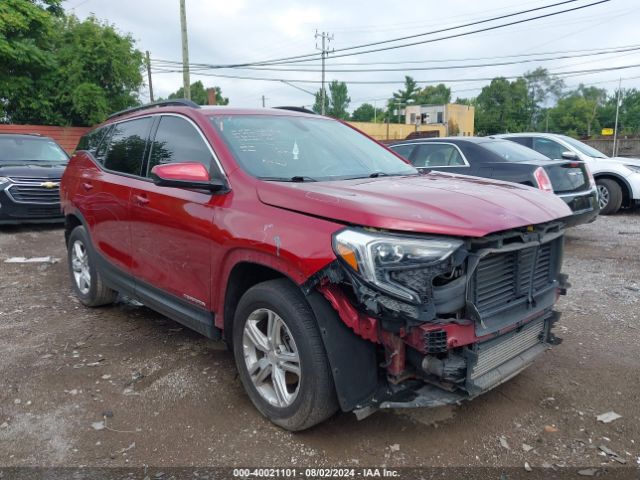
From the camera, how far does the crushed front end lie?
7.84ft

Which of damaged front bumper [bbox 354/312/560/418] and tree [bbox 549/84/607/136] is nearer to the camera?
damaged front bumper [bbox 354/312/560/418]

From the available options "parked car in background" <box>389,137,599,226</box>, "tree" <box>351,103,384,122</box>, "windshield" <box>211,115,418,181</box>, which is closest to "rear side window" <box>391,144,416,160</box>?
"parked car in background" <box>389,137,599,226</box>

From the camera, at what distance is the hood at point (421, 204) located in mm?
2432

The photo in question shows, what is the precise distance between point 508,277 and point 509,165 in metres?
4.95

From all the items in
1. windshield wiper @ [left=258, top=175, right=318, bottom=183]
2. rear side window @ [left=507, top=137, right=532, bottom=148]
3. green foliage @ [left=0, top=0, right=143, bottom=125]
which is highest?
green foliage @ [left=0, top=0, right=143, bottom=125]

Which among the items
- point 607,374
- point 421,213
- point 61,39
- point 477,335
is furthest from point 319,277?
point 61,39

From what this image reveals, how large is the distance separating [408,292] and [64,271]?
18.8ft

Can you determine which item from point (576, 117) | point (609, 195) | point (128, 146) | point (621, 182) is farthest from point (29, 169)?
point (576, 117)

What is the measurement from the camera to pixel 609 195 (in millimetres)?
10375

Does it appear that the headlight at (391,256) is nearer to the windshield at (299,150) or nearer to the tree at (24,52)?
the windshield at (299,150)

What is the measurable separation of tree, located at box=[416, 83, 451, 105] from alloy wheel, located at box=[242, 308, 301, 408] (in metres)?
97.2

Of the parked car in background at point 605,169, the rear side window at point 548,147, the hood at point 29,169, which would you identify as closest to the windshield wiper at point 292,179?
the hood at point 29,169

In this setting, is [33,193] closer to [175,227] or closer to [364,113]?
[175,227]

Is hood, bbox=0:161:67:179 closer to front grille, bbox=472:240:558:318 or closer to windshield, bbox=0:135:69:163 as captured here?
windshield, bbox=0:135:69:163
